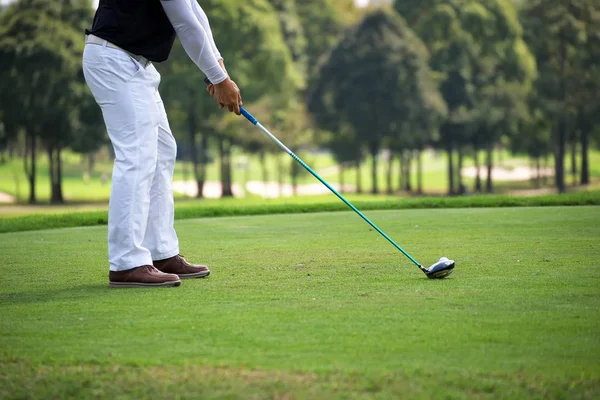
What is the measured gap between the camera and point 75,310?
526 cm

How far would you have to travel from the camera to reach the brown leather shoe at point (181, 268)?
673 cm

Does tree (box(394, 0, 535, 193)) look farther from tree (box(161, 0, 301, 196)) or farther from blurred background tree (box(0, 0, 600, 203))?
tree (box(161, 0, 301, 196))

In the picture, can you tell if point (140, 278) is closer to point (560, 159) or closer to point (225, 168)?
point (225, 168)

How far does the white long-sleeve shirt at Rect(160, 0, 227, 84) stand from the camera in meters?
6.41

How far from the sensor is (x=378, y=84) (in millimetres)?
53156

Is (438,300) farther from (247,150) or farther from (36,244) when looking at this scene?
(247,150)

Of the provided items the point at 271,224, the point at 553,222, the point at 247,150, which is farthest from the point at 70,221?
the point at 247,150

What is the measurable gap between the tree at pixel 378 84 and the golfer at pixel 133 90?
151 ft

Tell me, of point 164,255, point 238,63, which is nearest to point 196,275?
point 164,255

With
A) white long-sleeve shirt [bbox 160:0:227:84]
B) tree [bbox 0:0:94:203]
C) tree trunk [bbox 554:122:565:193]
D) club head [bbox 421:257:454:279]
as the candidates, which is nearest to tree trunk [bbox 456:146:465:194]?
tree trunk [bbox 554:122:565:193]

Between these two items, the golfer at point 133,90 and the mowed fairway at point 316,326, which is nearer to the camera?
the mowed fairway at point 316,326

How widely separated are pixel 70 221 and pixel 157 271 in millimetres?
7168

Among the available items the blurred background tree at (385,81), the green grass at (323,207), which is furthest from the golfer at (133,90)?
the blurred background tree at (385,81)

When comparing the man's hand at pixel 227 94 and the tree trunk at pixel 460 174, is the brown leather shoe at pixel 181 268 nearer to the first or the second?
the man's hand at pixel 227 94
